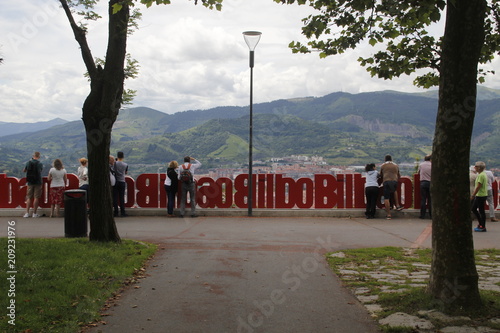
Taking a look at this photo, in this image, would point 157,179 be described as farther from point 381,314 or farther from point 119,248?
point 381,314

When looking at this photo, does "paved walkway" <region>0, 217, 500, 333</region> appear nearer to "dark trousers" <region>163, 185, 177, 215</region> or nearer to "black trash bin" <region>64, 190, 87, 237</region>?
"black trash bin" <region>64, 190, 87, 237</region>

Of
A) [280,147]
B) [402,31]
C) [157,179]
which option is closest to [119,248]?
[402,31]

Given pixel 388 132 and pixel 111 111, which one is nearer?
pixel 111 111

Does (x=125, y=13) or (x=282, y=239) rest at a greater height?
(x=125, y=13)

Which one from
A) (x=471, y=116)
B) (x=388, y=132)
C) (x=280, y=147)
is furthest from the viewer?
(x=388, y=132)

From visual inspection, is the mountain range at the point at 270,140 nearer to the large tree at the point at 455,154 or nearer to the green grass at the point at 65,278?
the green grass at the point at 65,278

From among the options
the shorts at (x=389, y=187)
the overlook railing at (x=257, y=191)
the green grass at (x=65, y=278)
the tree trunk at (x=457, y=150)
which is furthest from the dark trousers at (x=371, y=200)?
the tree trunk at (x=457, y=150)

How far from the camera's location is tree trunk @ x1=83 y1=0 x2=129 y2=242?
999cm

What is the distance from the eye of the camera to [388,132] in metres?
121

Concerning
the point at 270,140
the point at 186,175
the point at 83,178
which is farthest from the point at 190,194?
the point at 270,140

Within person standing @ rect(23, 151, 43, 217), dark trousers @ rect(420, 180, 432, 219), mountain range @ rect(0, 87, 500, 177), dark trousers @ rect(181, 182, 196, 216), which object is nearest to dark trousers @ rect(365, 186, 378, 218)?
dark trousers @ rect(420, 180, 432, 219)

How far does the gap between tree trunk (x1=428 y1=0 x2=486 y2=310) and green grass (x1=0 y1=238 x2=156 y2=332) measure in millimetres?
4121

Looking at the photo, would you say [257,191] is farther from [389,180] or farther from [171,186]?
[389,180]

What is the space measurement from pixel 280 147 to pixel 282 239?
59750 mm
